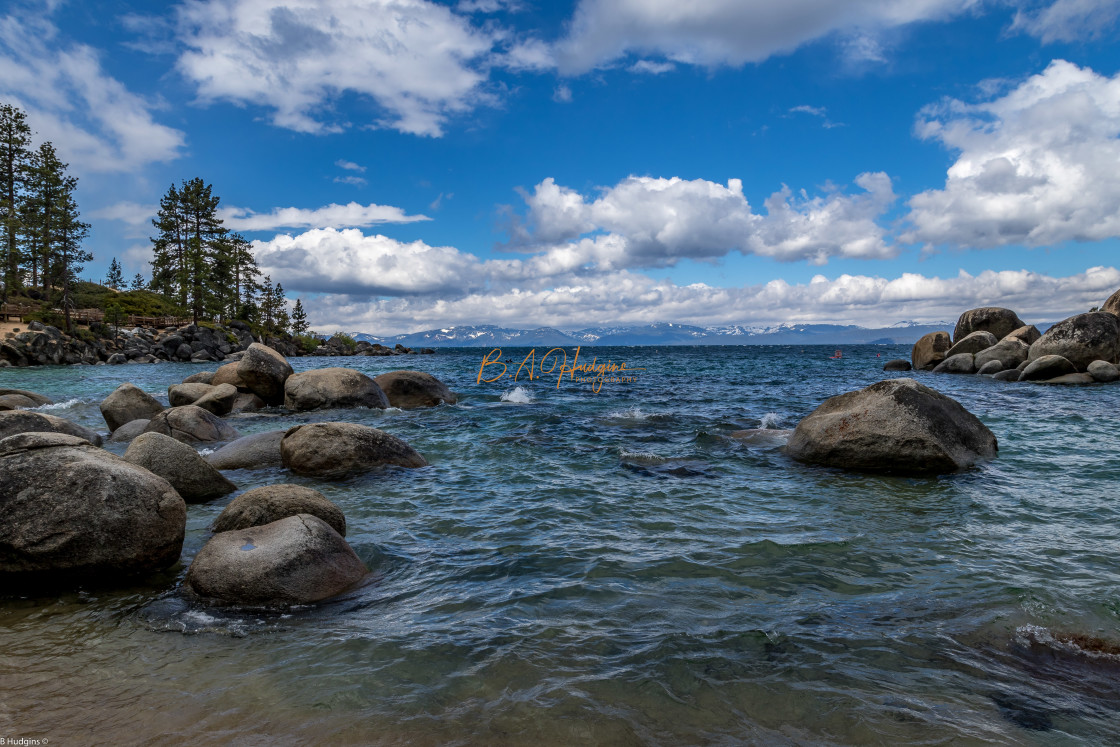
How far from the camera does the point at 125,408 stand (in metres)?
14.9

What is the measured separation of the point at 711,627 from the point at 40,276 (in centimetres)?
9099

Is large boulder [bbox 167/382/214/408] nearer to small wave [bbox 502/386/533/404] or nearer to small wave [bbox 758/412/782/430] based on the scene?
small wave [bbox 502/386/533/404]

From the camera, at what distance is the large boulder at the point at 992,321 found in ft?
124

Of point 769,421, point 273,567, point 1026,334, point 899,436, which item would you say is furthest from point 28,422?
point 1026,334

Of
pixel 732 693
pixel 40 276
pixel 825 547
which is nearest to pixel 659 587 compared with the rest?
pixel 732 693

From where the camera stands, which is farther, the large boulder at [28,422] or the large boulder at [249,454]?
the large boulder at [249,454]

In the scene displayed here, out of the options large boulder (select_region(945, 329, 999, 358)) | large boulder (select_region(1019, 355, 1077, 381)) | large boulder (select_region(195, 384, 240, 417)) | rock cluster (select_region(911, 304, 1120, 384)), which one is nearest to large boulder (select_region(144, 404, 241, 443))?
large boulder (select_region(195, 384, 240, 417))

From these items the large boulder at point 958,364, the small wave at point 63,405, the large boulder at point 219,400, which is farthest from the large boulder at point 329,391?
the large boulder at point 958,364

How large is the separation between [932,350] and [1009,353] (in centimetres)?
936

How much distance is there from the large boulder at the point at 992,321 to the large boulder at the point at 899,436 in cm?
3406

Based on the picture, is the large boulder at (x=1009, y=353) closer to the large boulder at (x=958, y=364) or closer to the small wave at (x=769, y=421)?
the large boulder at (x=958, y=364)

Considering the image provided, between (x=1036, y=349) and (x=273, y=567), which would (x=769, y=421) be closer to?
(x=273, y=567)

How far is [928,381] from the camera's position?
32031 millimetres

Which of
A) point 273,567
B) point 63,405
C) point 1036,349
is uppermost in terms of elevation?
point 1036,349
